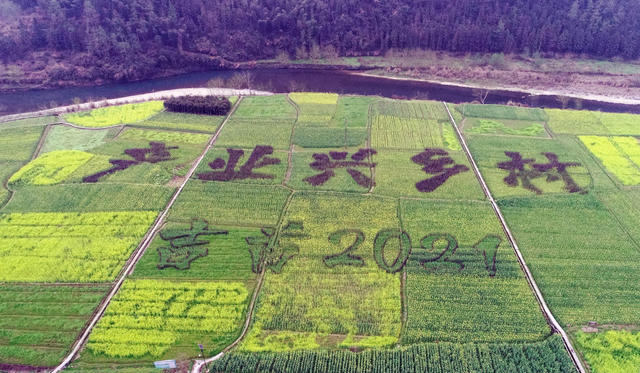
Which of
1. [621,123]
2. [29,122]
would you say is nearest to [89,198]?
[29,122]

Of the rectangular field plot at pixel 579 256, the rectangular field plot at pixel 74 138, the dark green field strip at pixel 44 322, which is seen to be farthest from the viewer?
the rectangular field plot at pixel 74 138

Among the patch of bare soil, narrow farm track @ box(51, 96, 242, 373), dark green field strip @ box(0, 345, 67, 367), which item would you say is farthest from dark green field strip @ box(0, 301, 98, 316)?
the patch of bare soil

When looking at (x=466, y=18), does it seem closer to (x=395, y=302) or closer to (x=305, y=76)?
(x=305, y=76)

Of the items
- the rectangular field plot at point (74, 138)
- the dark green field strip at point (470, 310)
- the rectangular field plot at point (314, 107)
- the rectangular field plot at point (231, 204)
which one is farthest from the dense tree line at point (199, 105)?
the dark green field strip at point (470, 310)

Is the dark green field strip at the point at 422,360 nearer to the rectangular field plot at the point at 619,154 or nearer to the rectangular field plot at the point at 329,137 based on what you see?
the rectangular field plot at the point at 619,154

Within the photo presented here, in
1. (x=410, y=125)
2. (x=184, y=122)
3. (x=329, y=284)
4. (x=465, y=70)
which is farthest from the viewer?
(x=465, y=70)

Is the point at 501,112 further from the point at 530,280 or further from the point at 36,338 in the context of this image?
the point at 36,338

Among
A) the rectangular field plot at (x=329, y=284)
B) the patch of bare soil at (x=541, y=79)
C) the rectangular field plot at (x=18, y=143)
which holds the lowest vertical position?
the rectangular field plot at (x=329, y=284)

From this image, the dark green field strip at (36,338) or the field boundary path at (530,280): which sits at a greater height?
the field boundary path at (530,280)
